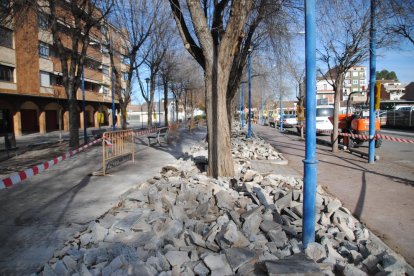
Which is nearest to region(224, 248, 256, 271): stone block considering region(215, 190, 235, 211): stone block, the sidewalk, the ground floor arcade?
region(215, 190, 235, 211): stone block

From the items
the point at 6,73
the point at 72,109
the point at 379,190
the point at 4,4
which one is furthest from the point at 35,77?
the point at 379,190

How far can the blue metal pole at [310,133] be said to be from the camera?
374 centimetres

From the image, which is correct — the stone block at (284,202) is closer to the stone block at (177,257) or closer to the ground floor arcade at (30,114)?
the stone block at (177,257)

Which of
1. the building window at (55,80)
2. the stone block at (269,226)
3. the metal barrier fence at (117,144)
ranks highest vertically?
the building window at (55,80)

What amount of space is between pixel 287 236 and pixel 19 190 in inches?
250

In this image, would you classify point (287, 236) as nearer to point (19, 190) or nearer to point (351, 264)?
point (351, 264)

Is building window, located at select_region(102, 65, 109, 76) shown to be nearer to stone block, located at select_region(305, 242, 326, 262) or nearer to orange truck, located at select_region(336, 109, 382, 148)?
orange truck, located at select_region(336, 109, 382, 148)

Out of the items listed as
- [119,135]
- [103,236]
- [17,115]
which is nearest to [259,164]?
[119,135]

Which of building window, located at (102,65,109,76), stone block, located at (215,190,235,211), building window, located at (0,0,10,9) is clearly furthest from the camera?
building window, located at (102,65,109,76)

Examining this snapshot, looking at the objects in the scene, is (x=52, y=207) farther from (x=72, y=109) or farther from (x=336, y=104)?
(x=336, y=104)

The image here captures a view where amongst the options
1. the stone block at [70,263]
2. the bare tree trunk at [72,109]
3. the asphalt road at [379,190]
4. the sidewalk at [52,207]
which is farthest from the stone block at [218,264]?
the bare tree trunk at [72,109]

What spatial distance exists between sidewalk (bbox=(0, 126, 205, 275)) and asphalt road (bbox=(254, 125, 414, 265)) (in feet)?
14.3

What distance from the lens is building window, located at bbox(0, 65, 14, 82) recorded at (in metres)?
26.6

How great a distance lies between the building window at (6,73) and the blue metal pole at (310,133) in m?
28.7
